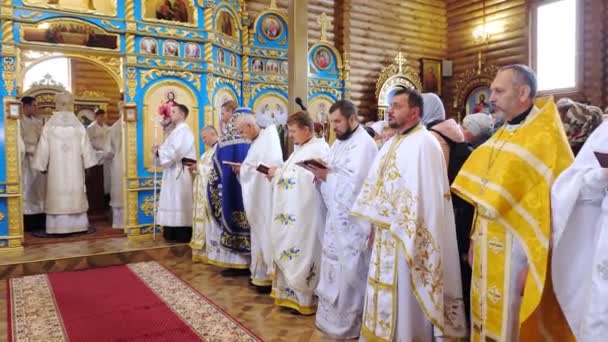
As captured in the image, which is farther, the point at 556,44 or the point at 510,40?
the point at 510,40

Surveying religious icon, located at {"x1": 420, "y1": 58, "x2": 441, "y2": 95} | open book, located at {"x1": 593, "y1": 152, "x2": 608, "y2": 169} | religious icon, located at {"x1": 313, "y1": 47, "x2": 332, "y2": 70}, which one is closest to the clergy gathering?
open book, located at {"x1": 593, "y1": 152, "x2": 608, "y2": 169}

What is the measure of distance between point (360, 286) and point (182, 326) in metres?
1.44

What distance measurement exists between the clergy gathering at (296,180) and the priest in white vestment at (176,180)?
31mm

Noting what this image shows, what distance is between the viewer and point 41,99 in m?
9.38

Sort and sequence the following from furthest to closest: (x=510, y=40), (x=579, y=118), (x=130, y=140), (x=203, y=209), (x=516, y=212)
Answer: (x=510, y=40) → (x=130, y=140) → (x=203, y=209) → (x=579, y=118) → (x=516, y=212)

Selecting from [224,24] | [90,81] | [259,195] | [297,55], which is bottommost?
[259,195]

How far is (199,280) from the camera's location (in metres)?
5.25

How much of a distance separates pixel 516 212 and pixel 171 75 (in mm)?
6032

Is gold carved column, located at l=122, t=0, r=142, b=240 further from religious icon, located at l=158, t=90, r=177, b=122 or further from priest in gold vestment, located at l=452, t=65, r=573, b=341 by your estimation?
priest in gold vestment, located at l=452, t=65, r=573, b=341

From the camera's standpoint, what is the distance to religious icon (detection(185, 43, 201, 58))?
24.1 ft

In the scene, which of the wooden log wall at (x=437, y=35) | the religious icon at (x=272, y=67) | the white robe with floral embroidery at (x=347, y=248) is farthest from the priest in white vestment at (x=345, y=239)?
the wooden log wall at (x=437, y=35)

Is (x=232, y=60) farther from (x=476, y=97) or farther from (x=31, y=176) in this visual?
(x=476, y=97)

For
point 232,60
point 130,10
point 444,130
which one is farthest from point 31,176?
point 444,130

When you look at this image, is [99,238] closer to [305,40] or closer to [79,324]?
[79,324]
